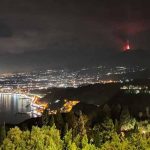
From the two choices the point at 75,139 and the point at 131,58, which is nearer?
the point at 75,139

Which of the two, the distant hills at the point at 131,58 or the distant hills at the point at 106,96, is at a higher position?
the distant hills at the point at 131,58

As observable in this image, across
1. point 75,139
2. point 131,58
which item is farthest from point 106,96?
point 131,58

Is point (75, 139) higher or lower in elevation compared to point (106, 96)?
lower

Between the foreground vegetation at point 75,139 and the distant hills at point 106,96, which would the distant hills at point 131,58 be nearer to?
the distant hills at point 106,96

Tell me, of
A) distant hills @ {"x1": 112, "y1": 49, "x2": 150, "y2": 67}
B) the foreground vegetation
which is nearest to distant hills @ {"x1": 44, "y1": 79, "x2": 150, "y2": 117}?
the foreground vegetation

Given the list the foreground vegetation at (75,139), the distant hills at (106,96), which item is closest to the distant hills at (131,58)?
the distant hills at (106,96)

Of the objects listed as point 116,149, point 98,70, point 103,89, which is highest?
point 98,70

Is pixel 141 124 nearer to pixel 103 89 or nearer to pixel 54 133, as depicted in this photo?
pixel 54 133

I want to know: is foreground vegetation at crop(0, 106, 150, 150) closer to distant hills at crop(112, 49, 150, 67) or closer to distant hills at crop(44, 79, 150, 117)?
distant hills at crop(44, 79, 150, 117)

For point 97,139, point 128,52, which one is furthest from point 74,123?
point 128,52

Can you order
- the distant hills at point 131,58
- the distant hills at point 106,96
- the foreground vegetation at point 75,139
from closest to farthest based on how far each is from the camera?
1. the foreground vegetation at point 75,139
2. the distant hills at point 106,96
3. the distant hills at point 131,58

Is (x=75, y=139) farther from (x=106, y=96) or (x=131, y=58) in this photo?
(x=131, y=58)
